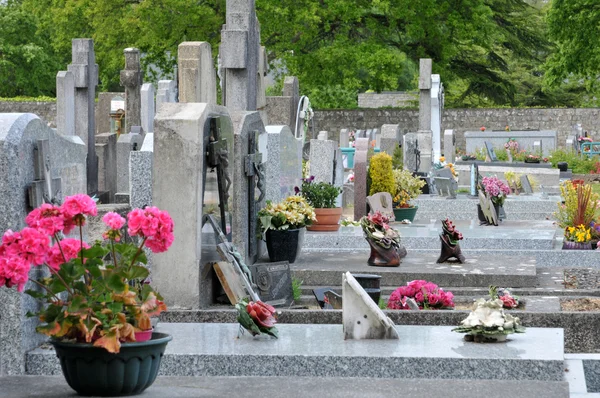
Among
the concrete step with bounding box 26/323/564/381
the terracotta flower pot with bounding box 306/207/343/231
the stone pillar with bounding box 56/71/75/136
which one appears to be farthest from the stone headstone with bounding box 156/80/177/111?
the concrete step with bounding box 26/323/564/381

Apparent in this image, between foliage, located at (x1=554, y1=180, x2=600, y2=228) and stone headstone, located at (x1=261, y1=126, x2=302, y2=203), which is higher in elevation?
stone headstone, located at (x1=261, y1=126, x2=302, y2=203)

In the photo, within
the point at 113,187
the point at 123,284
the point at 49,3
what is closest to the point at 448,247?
the point at 123,284

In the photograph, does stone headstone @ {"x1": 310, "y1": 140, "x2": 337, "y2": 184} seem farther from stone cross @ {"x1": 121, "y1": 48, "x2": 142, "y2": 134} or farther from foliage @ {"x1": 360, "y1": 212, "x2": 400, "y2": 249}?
stone cross @ {"x1": 121, "y1": 48, "x2": 142, "y2": 134}

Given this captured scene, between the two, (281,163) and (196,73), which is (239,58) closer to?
(196,73)

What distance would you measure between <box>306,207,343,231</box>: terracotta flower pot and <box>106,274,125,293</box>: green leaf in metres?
8.85

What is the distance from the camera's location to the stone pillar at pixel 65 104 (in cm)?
2256

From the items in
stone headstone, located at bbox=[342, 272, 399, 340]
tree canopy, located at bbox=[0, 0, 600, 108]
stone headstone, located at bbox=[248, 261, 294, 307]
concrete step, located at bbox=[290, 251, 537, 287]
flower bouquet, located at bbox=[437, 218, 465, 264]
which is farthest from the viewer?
tree canopy, located at bbox=[0, 0, 600, 108]

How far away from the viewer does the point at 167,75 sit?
40.6 metres

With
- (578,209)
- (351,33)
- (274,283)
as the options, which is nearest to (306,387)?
(274,283)

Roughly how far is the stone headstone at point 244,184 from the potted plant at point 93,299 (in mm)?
4340

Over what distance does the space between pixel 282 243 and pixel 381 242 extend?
3.13ft

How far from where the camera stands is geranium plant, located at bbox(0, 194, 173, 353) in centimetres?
582

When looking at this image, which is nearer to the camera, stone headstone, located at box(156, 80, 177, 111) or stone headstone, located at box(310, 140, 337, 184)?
stone headstone, located at box(310, 140, 337, 184)

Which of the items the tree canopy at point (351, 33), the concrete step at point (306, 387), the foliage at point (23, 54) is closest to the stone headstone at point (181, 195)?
the concrete step at point (306, 387)
